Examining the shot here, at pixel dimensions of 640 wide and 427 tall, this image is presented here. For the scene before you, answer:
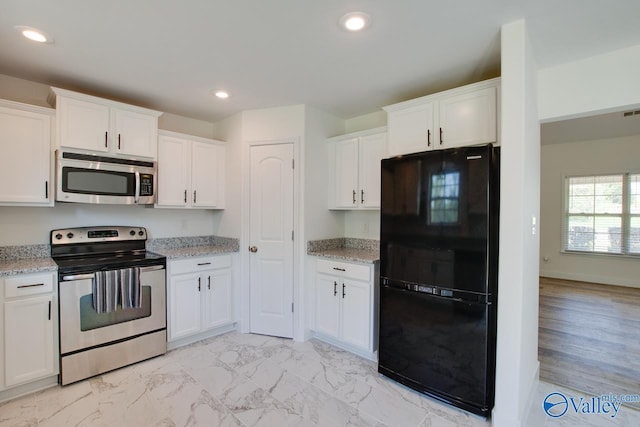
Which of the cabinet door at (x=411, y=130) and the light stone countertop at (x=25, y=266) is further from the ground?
the cabinet door at (x=411, y=130)

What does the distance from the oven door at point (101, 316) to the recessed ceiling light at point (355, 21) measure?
8.29ft

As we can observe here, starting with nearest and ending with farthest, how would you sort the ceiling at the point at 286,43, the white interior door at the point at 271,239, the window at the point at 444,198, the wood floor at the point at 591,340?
the ceiling at the point at 286,43 → the window at the point at 444,198 → the wood floor at the point at 591,340 → the white interior door at the point at 271,239

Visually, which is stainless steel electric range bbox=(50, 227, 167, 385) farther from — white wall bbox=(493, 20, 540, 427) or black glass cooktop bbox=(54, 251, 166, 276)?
white wall bbox=(493, 20, 540, 427)

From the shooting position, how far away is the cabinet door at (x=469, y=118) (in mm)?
2195

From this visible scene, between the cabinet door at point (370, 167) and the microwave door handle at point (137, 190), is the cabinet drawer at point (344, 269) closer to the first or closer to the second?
the cabinet door at point (370, 167)

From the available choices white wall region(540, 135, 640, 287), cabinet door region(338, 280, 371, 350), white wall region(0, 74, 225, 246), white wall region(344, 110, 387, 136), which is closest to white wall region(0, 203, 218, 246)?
white wall region(0, 74, 225, 246)

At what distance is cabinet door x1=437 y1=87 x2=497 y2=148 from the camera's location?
2195 mm

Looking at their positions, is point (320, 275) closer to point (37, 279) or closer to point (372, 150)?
point (372, 150)

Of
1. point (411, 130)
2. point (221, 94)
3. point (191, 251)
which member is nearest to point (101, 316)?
point (191, 251)

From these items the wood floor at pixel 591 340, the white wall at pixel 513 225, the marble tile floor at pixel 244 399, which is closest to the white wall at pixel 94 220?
the marble tile floor at pixel 244 399

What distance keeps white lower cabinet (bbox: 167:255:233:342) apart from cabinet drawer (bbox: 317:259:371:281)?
1092mm

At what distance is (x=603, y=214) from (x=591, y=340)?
3932 mm

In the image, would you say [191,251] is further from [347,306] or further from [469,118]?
[469,118]

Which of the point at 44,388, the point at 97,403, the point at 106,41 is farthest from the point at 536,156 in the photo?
the point at 44,388
